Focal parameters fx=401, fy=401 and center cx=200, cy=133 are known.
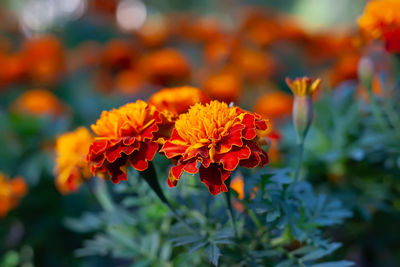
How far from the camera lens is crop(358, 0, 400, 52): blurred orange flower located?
81 centimetres

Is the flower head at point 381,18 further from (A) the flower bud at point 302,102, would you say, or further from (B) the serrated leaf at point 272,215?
(B) the serrated leaf at point 272,215

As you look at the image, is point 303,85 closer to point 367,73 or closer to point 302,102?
point 302,102

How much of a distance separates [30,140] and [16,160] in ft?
0.29

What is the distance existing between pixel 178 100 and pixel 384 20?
18.4 inches

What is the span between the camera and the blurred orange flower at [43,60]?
2102 millimetres

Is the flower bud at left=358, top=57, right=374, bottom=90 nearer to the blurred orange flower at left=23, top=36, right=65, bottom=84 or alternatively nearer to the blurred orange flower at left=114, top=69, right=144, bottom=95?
the blurred orange flower at left=114, top=69, right=144, bottom=95

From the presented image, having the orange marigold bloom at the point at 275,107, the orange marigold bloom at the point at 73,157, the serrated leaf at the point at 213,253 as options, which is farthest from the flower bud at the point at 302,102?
the orange marigold bloom at the point at 275,107

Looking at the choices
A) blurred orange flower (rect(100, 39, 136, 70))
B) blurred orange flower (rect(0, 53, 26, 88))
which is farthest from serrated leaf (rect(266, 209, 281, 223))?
blurred orange flower (rect(0, 53, 26, 88))

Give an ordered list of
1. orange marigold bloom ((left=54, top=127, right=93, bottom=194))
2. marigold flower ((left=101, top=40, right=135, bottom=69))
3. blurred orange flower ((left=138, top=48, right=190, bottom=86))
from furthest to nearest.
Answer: marigold flower ((left=101, top=40, right=135, bottom=69))
blurred orange flower ((left=138, top=48, right=190, bottom=86))
orange marigold bloom ((left=54, top=127, right=93, bottom=194))

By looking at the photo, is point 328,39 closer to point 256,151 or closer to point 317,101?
point 317,101

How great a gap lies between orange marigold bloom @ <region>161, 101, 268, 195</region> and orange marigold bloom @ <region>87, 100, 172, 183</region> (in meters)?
0.04

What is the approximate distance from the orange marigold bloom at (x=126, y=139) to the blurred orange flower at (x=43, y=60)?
1683 millimetres

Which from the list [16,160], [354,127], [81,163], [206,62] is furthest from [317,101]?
[206,62]

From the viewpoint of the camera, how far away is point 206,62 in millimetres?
2385
